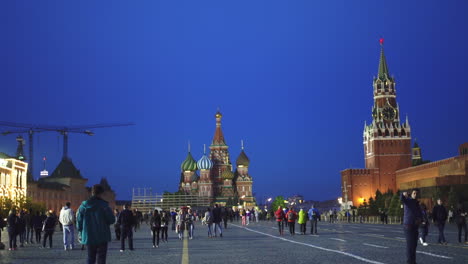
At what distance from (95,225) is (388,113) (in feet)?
476

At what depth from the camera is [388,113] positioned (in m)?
151

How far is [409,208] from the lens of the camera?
1314cm

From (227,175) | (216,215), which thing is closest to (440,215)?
(216,215)

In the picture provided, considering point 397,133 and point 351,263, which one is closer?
point 351,263

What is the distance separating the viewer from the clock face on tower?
150 meters

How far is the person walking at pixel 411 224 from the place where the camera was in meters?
12.7

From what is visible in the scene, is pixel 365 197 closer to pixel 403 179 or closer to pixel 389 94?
pixel 403 179

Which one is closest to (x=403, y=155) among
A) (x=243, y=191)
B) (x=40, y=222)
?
(x=243, y=191)

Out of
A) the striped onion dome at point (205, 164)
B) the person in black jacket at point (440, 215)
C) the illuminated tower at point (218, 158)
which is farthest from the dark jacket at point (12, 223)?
the illuminated tower at point (218, 158)

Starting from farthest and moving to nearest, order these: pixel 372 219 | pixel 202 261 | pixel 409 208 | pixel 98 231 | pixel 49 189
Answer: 1. pixel 49 189
2. pixel 372 219
3. pixel 202 261
4. pixel 409 208
5. pixel 98 231

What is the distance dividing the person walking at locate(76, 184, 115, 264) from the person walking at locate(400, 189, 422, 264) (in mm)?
5468

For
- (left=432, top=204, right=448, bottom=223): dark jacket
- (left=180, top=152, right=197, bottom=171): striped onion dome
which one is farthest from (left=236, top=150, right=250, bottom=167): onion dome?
(left=432, top=204, right=448, bottom=223): dark jacket

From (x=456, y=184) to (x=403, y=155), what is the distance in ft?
224

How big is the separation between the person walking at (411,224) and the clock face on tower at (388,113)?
139552 millimetres
